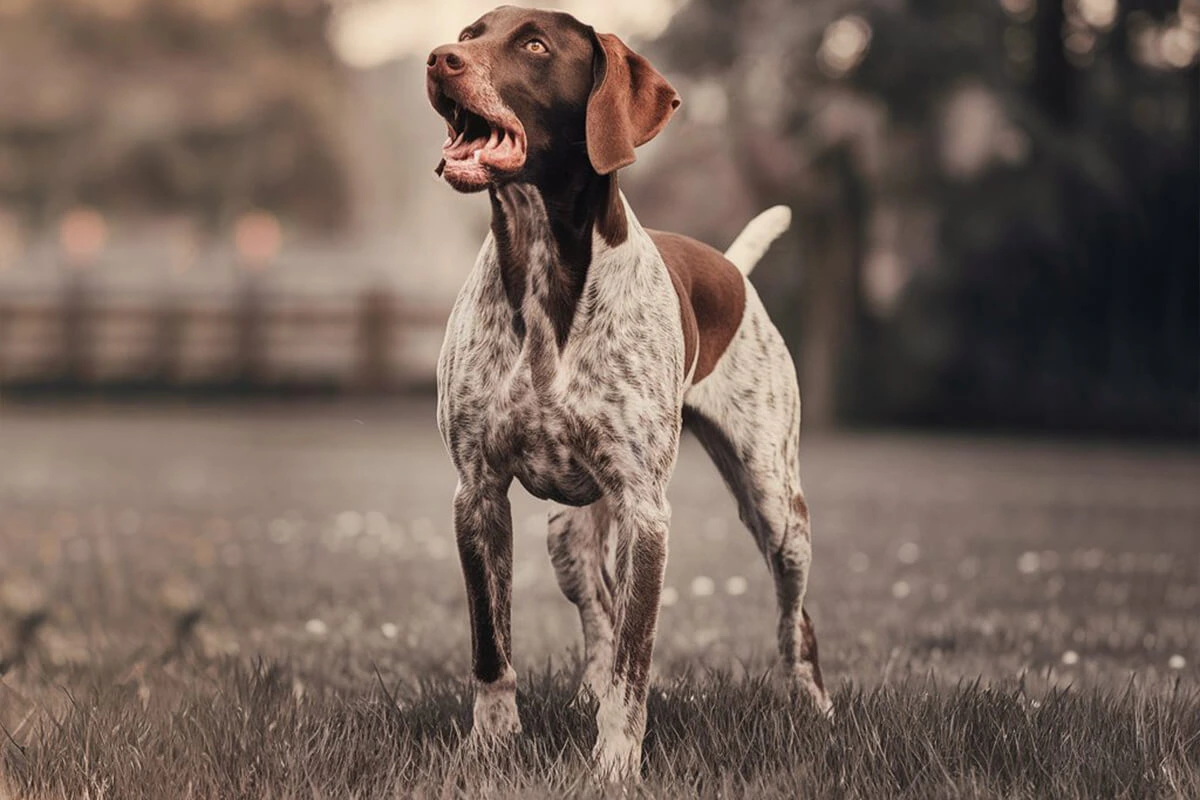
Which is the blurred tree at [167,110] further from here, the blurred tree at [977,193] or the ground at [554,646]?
the ground at [554,646]

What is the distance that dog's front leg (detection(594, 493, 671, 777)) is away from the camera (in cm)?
333

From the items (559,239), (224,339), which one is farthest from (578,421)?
(224,339)

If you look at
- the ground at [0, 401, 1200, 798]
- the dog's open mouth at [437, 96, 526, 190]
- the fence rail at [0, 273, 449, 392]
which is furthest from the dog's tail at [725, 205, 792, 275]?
the fence rail at [0, 273, 449, 392]

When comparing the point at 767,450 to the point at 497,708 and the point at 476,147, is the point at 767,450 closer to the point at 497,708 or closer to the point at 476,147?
the point at 497,708

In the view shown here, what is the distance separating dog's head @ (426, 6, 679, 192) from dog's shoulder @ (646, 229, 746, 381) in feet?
1.86

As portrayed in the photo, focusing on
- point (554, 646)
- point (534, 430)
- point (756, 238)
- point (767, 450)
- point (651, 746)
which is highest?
point (756, 238)

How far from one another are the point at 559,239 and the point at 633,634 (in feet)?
3.12

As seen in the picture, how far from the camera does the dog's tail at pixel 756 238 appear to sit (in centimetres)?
466

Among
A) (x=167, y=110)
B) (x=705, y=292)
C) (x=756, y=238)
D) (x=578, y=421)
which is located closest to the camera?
(x=578, y=421)

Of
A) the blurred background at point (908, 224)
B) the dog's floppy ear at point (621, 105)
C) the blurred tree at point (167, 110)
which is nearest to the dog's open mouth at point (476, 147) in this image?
the dog's floppy ear at point (621, 105)

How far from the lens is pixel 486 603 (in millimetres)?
Result: 3576

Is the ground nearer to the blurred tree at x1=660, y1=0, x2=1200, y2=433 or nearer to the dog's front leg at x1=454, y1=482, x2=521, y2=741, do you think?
the dog's front leg at x1=454, y1=482, x2=521, y2=741

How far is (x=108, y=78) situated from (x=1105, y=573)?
25.3 metres

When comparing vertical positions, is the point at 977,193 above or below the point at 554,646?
above
